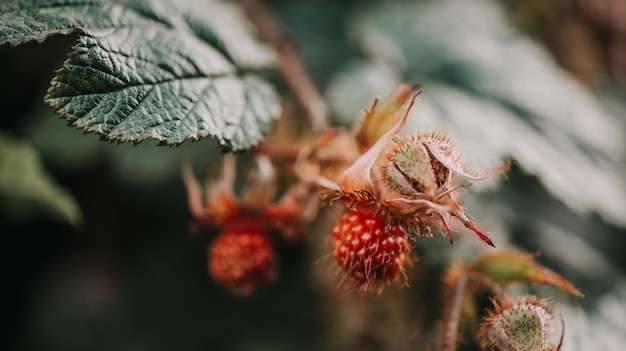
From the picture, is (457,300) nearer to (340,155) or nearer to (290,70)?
(340,155)

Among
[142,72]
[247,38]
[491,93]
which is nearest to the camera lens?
[142,72]

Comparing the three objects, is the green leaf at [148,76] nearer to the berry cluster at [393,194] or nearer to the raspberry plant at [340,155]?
the raspberry plant at [340,155]

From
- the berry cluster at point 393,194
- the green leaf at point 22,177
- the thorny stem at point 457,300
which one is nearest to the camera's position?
the berry cluster at point 393,194

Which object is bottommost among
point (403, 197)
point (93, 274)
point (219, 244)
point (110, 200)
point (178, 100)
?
point (93, 274)

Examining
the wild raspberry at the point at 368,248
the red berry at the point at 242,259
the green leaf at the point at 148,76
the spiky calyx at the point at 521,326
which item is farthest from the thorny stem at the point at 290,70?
the spiky calyx at the point at 521,326

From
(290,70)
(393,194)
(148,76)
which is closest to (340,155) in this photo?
(393,194)

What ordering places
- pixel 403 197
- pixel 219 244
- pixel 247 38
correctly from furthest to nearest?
pixel 247 38, pixel 219 244, pixel 403 197

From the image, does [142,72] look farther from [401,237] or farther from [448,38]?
[448,38]

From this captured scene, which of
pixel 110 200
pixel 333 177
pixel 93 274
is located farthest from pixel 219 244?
pixel 93 274

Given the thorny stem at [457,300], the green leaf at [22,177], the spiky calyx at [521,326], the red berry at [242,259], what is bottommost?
the green leaf at [22,177]
